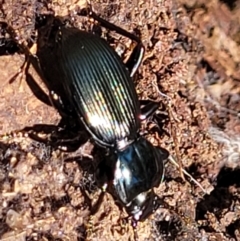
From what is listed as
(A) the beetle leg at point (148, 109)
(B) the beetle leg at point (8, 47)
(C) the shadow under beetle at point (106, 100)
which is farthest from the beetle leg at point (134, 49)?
(B) the beetle leg at point (8, 47)

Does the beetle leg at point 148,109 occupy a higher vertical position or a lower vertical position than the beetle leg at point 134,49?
lower

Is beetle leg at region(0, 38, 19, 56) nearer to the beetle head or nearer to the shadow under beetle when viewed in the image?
the shadow under beetle

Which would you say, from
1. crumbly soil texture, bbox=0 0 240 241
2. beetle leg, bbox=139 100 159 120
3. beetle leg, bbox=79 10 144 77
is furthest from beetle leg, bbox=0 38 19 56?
beetle leg, bbox=139 100 159 120

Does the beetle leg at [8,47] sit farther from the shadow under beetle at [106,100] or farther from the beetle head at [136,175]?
the beetle head at [136,175]

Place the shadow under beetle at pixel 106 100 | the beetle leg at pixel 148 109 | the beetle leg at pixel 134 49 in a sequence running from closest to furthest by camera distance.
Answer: the shadow under beetle at pixel 106 100 → the beetle leg at pixel 134 49 → the beetle leg at pixel 148 109

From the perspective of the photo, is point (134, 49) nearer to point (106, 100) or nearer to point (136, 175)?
point (106, 100)

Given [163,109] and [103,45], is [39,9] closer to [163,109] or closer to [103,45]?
[103,45]
